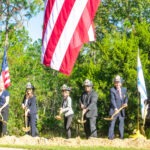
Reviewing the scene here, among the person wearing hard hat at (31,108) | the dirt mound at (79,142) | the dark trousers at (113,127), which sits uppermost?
the person wearing hard hat at (31,108)

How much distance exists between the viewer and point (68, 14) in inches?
247

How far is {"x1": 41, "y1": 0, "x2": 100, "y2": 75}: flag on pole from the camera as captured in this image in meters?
5.96

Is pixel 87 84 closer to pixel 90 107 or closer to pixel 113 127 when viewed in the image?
pixel 90 107

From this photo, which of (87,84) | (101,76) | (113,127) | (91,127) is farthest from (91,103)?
(101,76)

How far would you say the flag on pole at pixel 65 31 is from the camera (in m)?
5.96

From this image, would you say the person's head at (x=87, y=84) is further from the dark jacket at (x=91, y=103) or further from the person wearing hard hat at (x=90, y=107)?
the dark jacket at (x=91, y=103)

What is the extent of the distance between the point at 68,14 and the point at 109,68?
2031 centimetres

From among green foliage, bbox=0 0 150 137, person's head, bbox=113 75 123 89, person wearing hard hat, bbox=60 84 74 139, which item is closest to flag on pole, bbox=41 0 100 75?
person's head, bbox=113 75 123 89

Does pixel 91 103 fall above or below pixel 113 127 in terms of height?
above

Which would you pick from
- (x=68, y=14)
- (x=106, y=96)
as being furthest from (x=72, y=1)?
(x=106, y=96)

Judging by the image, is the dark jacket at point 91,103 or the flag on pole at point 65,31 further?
the dark jacket at point 91,103

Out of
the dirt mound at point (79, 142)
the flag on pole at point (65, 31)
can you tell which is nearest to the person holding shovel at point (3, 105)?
the dirt mound at point (79, 142)

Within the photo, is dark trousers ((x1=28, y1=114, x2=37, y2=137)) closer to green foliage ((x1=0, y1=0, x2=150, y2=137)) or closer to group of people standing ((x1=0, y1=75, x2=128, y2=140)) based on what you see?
group of people standing ((x1=0, y1=75, x2=128, y2=140))

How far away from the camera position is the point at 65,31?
20.7 ft
